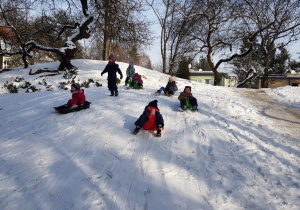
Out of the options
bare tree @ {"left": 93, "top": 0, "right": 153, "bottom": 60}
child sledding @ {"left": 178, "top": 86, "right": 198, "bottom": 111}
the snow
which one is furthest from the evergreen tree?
the snow

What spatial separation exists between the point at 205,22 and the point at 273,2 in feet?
16.7

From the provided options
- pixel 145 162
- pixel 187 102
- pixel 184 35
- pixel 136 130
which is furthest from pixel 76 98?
pixel 184 35

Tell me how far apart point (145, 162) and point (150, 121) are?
1361 mm

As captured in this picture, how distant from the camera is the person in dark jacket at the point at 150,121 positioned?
454 centimetres

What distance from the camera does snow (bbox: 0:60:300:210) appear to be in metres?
2.55

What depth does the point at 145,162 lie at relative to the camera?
3.41 m

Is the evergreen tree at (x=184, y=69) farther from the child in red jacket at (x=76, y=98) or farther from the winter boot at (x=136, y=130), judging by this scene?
the winter boot at (x=136, y=130)

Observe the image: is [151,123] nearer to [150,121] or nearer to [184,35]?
[150,121]

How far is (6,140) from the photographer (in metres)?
4.13

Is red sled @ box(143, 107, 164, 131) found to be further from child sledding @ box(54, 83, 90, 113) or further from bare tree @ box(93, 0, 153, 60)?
bare tree @ box(93, 0, 153, 60)

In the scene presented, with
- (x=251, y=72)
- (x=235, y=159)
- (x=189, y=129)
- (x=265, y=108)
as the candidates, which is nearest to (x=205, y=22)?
(x=251, y=72)

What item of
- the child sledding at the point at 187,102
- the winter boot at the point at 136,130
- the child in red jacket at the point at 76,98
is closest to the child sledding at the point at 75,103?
the child in red jacket at the point at 76,98

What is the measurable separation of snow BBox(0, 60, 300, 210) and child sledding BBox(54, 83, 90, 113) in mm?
201

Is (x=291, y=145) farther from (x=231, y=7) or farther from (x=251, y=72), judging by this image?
(x=251, y=72)
